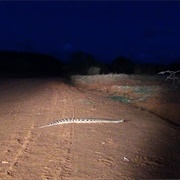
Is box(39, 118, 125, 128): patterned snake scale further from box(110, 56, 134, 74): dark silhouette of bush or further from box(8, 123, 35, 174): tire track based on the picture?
box(110, 56, 134, 74): dark silhouette of bush

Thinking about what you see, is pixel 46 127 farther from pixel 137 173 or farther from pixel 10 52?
pixel 10 52

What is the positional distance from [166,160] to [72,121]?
9.15ft

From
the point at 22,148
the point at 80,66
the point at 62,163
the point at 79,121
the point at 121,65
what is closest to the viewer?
the point at 62,163

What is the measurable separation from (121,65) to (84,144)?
32.8m

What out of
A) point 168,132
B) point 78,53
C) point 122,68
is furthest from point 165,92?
point 78,53

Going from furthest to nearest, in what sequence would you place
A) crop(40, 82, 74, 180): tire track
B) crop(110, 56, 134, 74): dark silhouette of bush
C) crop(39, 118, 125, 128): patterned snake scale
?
crop(110, 56, 134, 74): dark silhouette of bush, crop(39, 118, 125, 128): patterned snake scale, crop(40, 82, 74, 180): tire track

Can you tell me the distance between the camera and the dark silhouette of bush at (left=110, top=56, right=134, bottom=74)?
35013mm

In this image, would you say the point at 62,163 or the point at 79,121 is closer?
the point at 62,163

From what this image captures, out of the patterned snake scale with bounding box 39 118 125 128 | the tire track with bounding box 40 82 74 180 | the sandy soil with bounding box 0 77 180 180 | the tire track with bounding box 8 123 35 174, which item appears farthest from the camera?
the patterned snake scale with bounding box 39 118 125 128

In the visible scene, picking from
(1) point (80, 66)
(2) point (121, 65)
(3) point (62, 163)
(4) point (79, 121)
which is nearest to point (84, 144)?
(3) point (62, 163)

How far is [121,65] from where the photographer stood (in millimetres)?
37656

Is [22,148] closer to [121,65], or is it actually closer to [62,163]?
[62,163]

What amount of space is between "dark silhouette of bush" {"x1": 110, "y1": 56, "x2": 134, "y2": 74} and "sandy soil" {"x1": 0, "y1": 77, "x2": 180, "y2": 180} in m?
25.5

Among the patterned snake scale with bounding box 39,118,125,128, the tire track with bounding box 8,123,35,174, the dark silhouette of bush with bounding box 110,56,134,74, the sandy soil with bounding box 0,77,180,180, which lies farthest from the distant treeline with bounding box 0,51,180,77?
the tire track with bounding box 8,123,35,174
